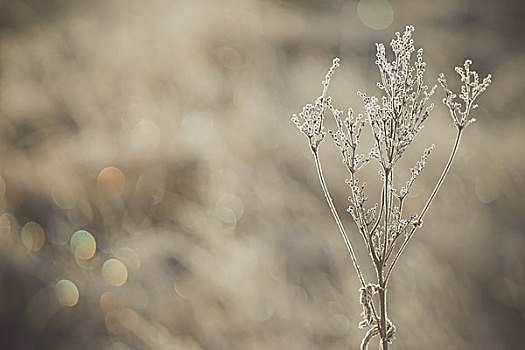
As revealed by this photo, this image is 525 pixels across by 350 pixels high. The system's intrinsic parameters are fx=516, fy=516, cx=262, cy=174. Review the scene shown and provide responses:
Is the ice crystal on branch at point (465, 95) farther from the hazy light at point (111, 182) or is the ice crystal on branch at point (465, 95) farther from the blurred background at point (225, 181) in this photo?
the hazy light at point (111, 182)

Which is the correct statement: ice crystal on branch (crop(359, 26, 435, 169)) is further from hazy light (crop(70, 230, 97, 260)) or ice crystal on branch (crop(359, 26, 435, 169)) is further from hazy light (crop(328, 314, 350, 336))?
hazy light (crop(70, 230, 97, 260))

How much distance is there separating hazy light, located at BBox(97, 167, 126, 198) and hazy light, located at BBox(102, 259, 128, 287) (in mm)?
216

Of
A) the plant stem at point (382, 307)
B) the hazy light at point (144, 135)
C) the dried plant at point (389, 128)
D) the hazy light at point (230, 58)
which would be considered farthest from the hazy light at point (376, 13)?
the plant stem at point (382, 307)

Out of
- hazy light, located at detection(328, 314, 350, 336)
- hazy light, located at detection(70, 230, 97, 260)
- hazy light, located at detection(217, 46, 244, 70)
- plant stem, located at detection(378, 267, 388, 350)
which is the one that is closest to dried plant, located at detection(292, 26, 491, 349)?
plant stem, located at detection(378, 267, 388, 350)

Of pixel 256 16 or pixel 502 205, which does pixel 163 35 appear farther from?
pixel 502 205

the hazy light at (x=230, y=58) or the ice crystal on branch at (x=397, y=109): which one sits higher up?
the hazy light at (x=230, y=58)

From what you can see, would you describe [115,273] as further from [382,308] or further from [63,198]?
[382,308]

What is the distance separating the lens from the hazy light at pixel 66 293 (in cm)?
158

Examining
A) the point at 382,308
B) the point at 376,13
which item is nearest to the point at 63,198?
the point at 376,13

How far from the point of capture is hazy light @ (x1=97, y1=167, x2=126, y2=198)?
164 cm

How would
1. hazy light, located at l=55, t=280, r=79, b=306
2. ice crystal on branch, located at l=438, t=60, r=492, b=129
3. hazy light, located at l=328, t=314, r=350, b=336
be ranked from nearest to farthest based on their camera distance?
ice crystal on branch, located at l=438, t=60, r=492, b=129 < hazy light, located at l=328, t=314, r=350, b=336 < hazy light, located at l=55, t=280, r=79, b=306

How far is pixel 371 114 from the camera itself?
63 centimetres

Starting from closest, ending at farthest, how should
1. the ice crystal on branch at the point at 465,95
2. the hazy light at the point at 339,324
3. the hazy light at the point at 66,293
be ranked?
the ice crystal on branch at the point at 465,95 < the hazy light at the point at 339,324 < the hazy light at the point at 66,293

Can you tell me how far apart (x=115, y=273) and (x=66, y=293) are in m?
0.16
